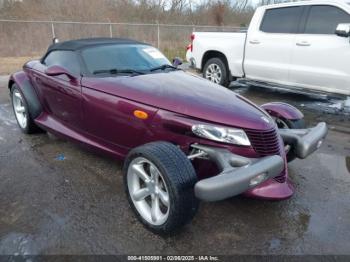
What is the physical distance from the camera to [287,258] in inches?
95.0

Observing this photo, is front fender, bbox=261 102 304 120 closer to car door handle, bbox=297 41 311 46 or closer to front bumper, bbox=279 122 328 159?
front bumper, bbox=279 122 328 159

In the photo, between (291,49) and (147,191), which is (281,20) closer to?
(291,49)

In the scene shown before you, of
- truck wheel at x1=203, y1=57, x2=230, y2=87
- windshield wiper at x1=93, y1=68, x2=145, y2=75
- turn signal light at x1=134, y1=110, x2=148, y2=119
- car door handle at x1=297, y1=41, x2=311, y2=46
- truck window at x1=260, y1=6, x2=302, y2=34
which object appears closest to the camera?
turn signal light at x1=134, y1=110, x2=148, y2=119

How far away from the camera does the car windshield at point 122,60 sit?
12.0 ft

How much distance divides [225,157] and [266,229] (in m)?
0.77

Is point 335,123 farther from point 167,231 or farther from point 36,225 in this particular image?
point 36,225

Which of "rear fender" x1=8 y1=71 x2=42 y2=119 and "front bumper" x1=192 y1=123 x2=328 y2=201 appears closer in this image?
"front bumper" x1=192 y1=123 x2=328 y2=201

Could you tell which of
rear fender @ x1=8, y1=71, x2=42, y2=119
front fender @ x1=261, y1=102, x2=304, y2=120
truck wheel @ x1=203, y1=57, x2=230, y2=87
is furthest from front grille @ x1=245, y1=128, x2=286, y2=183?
truck wheel @ x1=203, y1=57, x2=230, y2=87

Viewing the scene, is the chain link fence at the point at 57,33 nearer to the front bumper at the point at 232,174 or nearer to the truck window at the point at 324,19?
the truck window at the point at 324,19

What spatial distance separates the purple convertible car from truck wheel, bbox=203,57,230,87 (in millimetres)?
4009


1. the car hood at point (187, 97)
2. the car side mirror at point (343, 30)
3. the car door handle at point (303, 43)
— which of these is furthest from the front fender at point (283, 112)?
the car door handle at point (303, 43)

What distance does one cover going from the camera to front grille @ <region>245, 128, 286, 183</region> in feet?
8.71

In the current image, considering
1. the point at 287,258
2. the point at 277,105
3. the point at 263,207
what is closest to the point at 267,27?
the point at 277,105

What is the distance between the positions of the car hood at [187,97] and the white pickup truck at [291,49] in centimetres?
348
